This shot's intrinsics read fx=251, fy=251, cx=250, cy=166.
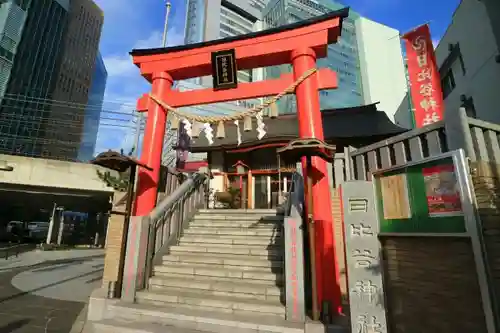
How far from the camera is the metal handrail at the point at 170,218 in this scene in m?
6.16

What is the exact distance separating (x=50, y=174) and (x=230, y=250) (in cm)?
1584

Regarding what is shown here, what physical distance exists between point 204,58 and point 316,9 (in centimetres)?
7062

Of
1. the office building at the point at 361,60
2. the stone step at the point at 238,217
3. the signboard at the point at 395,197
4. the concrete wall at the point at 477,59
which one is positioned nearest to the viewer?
the signboard at the point at 395,197

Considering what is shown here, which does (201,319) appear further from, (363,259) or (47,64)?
(47,64)

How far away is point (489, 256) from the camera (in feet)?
10.3

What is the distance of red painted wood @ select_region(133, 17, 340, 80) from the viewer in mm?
6785

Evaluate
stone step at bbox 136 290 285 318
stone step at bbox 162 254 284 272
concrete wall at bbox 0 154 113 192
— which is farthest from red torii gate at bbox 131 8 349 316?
concrete wall at bbox 0 154 113 192

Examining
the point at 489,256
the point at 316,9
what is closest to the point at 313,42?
the point at 489,256

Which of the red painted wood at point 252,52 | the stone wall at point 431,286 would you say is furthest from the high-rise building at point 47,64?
the stone wall at point 431,286

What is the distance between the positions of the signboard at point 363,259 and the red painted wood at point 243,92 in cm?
371

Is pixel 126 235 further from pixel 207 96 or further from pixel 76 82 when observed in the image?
pixel 76 82

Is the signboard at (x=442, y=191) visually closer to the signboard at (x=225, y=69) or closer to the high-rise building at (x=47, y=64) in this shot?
the signboard at (x=225, y=69)

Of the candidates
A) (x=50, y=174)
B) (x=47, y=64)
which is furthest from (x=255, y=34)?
(x=47, y=64)

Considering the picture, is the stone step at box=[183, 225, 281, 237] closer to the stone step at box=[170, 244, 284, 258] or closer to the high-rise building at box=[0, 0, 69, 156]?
the stone step at box=[170, 244, 284, 258]
